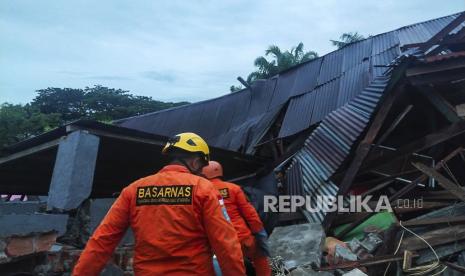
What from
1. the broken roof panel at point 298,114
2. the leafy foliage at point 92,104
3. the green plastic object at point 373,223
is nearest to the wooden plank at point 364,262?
the green plastic object at point 373,223

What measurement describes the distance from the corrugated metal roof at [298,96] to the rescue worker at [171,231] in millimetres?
4861

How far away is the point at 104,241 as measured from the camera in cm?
224

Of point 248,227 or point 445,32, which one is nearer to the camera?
point 248,227

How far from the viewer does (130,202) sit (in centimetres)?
232

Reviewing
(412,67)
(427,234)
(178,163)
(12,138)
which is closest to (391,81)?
(412,67)

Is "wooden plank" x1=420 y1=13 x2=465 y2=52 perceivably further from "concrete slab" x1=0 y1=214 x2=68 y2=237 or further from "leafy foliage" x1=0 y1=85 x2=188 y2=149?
"leafy foliage" x1=0 y1=85 x2=188 y2=149

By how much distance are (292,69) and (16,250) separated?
7.93 metres

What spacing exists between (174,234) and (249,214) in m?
1.83

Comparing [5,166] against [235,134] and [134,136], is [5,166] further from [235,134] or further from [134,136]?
[235,134]

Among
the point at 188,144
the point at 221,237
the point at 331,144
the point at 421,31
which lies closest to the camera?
the point at 221,237

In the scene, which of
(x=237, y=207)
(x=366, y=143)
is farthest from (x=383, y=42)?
(x=237, y=207)

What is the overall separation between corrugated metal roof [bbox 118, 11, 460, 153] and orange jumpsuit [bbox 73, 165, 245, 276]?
486cm

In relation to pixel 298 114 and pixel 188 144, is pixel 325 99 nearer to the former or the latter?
pixel 298 114

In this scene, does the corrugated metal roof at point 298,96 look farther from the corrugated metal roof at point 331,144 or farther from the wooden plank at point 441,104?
the wooden plank at point 441,104
